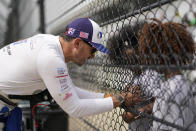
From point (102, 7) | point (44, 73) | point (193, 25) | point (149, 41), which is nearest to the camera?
point (193, 25)

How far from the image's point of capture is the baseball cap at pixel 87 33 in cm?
191

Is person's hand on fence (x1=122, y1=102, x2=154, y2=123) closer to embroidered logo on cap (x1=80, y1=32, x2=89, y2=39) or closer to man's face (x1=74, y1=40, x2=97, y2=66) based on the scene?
man's face (x1=74, y1=40, x2=97, y2=66)

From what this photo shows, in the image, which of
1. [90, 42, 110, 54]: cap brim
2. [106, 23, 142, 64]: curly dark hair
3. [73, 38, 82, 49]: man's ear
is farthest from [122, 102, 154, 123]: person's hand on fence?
[73, 38, 82, 49]: man's ear

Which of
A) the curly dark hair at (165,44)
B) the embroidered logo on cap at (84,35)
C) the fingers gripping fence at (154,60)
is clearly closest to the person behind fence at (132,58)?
the fingers gripping fence at (154,60)

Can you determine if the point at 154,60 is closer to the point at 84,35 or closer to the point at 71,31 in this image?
the point at 84,35

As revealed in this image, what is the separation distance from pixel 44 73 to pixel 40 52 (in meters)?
0.15

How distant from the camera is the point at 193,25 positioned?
4.00ft

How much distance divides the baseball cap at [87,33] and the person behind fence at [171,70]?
0.42m

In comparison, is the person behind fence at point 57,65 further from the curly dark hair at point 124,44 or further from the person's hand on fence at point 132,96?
the curly dark hair at point 124,44

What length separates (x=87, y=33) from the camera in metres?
1.90

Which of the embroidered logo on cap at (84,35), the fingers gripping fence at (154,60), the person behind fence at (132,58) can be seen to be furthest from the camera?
the embroidered logo on cap at (84,35)

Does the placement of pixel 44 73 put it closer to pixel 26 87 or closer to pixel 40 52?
pixel 40 52

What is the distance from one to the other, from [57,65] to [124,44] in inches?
19.3

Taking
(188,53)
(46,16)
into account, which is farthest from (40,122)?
(46,16)
